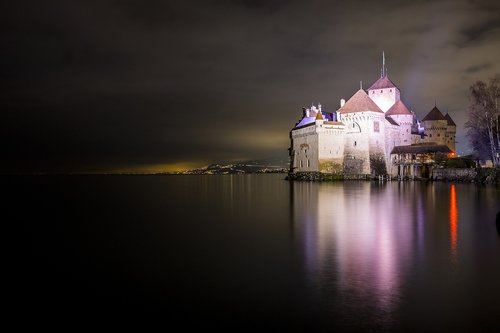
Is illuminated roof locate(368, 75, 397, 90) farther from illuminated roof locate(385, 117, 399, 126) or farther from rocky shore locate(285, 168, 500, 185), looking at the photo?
rocky shore locate(285, 168, 500, 185)

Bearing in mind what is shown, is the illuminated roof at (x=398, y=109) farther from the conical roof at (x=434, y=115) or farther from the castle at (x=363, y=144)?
the conical roof at (x=434, y=115)

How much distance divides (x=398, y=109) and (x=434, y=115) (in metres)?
6.02

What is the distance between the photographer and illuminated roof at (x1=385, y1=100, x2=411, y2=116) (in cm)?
6112

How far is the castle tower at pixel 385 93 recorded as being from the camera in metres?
64.6

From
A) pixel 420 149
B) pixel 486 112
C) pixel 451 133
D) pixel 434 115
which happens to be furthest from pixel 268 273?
pixel 451 133

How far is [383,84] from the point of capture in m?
65.8

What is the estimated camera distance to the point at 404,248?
565 inches

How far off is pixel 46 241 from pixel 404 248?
13.1 meters

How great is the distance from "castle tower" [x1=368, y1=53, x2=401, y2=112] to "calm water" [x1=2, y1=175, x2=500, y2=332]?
147 feet

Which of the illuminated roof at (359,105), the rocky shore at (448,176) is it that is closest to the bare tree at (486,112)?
the rocky shore at (448,176)

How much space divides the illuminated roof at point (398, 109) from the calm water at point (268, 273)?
41083mm

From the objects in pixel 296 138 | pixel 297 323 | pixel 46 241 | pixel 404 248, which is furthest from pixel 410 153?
pixel 297 323

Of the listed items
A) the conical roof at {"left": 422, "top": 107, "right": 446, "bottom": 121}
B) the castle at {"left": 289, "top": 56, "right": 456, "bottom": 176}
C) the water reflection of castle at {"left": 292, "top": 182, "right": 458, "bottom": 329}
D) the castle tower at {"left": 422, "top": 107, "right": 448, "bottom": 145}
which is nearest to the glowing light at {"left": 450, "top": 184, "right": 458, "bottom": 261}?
the water reflection of castle at {"left": 292, "top": 182, "right": 458, "bottom": 329}

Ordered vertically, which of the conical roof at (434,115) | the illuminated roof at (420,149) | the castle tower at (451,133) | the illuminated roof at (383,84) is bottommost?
the illuminated roof at (420,149)
